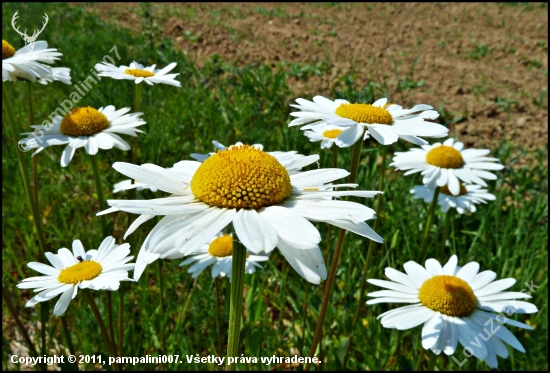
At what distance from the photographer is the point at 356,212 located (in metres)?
1.03

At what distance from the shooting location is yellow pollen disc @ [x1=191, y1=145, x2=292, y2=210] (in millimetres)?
1105

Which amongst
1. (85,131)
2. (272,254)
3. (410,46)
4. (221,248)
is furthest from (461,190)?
(410,46)

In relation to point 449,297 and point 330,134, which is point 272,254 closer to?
point 330,134

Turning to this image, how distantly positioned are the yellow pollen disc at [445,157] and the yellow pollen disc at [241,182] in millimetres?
1685

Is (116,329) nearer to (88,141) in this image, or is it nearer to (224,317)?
(224,317)

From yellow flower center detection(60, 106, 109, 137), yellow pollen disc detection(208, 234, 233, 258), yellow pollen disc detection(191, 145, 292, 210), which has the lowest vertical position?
yellow pollen disc detection(208, 234, 233, 258)

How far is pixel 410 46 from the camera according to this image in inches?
332

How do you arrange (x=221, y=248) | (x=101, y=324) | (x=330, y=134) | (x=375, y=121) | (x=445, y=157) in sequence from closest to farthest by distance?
1. (x=375, y=121)
2. (x=101, y=324)
3. (x=221, y=248)
4. (x=330, y=134)
5. (x=445, y=157)

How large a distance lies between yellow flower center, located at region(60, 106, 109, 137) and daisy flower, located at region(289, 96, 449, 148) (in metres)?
0.98

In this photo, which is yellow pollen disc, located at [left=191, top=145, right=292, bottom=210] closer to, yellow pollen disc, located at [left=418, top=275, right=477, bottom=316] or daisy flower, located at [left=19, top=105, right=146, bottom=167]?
yellow pollen disc, located at [left=418, top=275, right=477, bottom=316]

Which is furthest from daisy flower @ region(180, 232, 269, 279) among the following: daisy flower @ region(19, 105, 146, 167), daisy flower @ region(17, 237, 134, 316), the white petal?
the white petal

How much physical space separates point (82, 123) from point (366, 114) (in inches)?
48.0

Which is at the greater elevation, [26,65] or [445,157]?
[26,65]

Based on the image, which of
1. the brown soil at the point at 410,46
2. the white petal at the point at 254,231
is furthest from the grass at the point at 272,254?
the white petal at the point at 254,231
